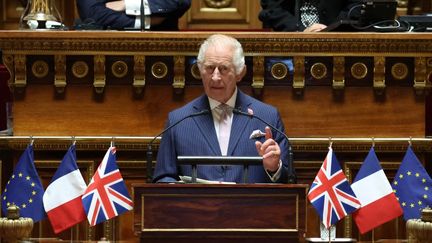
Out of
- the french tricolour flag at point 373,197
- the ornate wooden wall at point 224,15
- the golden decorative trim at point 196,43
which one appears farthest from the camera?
the ornate wooden wall at point 224,15

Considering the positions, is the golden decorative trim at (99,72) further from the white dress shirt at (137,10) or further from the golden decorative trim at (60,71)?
the white dress shirt at (137,10)

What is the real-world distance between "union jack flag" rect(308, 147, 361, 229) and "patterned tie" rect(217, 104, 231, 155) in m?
0.49

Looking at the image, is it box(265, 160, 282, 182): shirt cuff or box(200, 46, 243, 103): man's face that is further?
box(200, 46, 243, 103): man's face

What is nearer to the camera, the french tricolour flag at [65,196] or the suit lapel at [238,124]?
the suit lapel at [238,124]

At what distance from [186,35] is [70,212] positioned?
1088 millimetres

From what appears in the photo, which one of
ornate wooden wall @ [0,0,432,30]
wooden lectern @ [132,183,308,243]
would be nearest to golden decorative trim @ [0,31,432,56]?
wooden lectern @ [132,183,308,243]

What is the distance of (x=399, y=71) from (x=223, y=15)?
2752 millimetres

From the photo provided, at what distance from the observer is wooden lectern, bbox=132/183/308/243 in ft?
15.9

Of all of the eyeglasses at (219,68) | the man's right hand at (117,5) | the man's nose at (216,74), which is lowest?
the man's nose at (216,74)

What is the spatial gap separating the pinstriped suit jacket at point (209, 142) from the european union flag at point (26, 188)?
78 centimetres

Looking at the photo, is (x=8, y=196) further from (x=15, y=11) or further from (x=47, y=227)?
(x=15, y=11)

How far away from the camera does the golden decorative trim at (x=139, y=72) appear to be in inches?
255

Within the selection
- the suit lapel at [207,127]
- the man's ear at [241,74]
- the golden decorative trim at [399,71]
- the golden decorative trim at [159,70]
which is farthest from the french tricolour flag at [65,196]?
the golden decorative trim at [399,71]

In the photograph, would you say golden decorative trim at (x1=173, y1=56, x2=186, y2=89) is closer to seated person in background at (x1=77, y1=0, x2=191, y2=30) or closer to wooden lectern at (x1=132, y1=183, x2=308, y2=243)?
seated person in background at (x1=77, y1=0, x2=191, y2=30)
